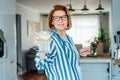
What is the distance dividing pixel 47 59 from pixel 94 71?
9.25 feet

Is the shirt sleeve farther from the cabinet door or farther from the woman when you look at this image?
the cabinet door

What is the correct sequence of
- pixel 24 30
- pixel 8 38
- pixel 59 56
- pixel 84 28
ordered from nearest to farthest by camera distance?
pixel 59 56, pixel 8 38, pixel 24 30, pixel 84 28

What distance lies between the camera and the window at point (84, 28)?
10898mm

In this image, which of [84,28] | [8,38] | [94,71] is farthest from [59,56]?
[84,28]

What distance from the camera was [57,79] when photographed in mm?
1273

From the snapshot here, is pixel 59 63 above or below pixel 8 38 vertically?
below

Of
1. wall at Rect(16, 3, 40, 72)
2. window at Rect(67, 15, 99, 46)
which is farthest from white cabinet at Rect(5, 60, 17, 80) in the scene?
window at Rect(67, 15, 99, 46)

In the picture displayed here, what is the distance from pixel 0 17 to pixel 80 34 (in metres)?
7.98

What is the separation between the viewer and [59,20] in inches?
52.7

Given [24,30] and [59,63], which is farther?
[24,30]

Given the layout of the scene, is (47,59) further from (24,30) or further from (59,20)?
(24,30)

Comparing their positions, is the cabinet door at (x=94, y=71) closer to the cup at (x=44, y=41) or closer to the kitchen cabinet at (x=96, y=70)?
the kitchen cabinet at (x=96, y=70)

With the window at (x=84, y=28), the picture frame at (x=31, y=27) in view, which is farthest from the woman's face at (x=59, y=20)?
the window at (x=84, y=28)

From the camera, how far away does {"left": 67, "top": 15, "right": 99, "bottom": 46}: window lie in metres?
10.9
